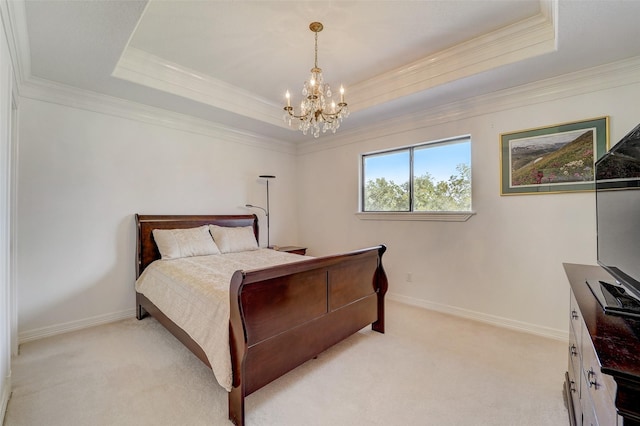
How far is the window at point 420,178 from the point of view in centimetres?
344

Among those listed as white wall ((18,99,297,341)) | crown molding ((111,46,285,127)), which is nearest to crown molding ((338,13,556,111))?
crown molding ((111,46,285,127))

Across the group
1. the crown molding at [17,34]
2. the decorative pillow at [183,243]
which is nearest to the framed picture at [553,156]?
the decorative pillow at [183,243]

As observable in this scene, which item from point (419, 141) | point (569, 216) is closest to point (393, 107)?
point (419, 141)

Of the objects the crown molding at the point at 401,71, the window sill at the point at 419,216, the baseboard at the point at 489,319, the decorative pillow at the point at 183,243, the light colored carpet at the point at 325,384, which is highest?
the crown molding at the point at 401,71

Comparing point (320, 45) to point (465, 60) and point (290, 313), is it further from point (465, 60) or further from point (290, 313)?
point (290, 313)

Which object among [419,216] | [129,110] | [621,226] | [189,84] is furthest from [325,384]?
[129,110]

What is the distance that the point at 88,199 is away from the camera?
9.98 feet

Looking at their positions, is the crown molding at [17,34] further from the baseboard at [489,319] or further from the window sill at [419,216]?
the baseboard at [489,319]

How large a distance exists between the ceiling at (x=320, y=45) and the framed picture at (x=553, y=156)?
1.78 feet

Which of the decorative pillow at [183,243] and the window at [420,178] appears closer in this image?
the decorative pillow at [183,243]

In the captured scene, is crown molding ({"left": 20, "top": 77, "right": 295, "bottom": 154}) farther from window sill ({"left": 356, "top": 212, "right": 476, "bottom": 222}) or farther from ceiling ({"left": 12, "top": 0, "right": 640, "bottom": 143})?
window sill ({"left": 356, "top": 212, "right": 476, "bottom": 222})

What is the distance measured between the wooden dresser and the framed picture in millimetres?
1692

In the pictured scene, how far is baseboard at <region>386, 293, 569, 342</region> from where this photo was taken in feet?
9.02

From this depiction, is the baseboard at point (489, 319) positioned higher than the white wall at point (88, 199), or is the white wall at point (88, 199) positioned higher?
the white wall at point (88, 199)
